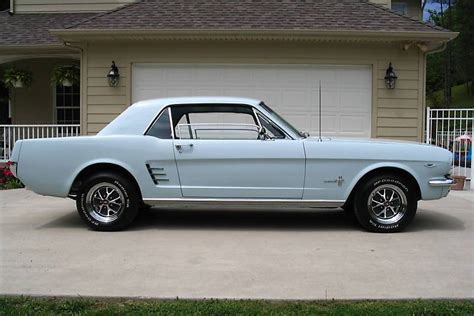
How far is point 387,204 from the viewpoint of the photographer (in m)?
6.86

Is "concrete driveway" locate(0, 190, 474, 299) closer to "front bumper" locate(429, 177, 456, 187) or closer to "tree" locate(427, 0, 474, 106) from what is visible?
"front bumper" locate(429, 177, 456, 187)

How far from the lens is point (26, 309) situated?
164 inches

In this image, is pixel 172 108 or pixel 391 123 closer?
pixel 172 108

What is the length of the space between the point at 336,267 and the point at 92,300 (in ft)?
7.75

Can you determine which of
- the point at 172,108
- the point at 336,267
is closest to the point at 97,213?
the point at 172,108

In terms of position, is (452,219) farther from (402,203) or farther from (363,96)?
(363,96)

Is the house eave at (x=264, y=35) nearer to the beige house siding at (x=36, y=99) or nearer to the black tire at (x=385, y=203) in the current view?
the beige house siding at (x=36, y=99)

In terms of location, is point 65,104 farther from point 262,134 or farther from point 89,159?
point 262,134

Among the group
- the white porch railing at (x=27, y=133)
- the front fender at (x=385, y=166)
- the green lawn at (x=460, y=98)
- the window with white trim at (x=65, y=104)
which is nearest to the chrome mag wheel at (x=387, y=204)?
the front fender at (x=385, y=166)

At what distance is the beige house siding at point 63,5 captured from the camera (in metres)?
15.6

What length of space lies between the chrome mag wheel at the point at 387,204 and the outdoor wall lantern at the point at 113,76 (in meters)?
A: 7.04

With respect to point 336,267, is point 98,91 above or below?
above

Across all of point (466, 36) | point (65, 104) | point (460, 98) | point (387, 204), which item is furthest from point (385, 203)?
point (460, 98)

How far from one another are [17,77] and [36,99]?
1.60 metres
